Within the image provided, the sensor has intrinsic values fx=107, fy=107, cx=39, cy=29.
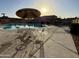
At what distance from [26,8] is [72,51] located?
2.93m

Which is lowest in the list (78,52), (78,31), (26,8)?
(78,52)

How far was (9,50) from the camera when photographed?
2.56 m

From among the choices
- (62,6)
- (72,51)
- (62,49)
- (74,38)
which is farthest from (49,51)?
(62,6)

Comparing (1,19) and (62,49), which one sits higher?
(1,19)

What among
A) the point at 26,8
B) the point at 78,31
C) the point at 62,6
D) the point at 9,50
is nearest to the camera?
the point at 9,50

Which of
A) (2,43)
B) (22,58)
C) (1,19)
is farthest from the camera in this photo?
(1,19)

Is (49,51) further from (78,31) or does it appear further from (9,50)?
(78,31)

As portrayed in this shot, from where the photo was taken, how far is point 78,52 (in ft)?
8.40

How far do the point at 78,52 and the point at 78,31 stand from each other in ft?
5.11

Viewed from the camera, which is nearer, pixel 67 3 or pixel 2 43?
pixel 2 43

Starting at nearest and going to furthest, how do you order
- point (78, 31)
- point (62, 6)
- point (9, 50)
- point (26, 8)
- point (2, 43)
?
point (9, 50), point (2, 43), point (78, 31), point (62, 6), point (26, 8)

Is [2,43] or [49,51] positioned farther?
[2,43]

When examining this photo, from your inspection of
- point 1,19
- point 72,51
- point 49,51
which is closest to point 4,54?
point 49,51

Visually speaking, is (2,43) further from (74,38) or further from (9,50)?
(74,38)
